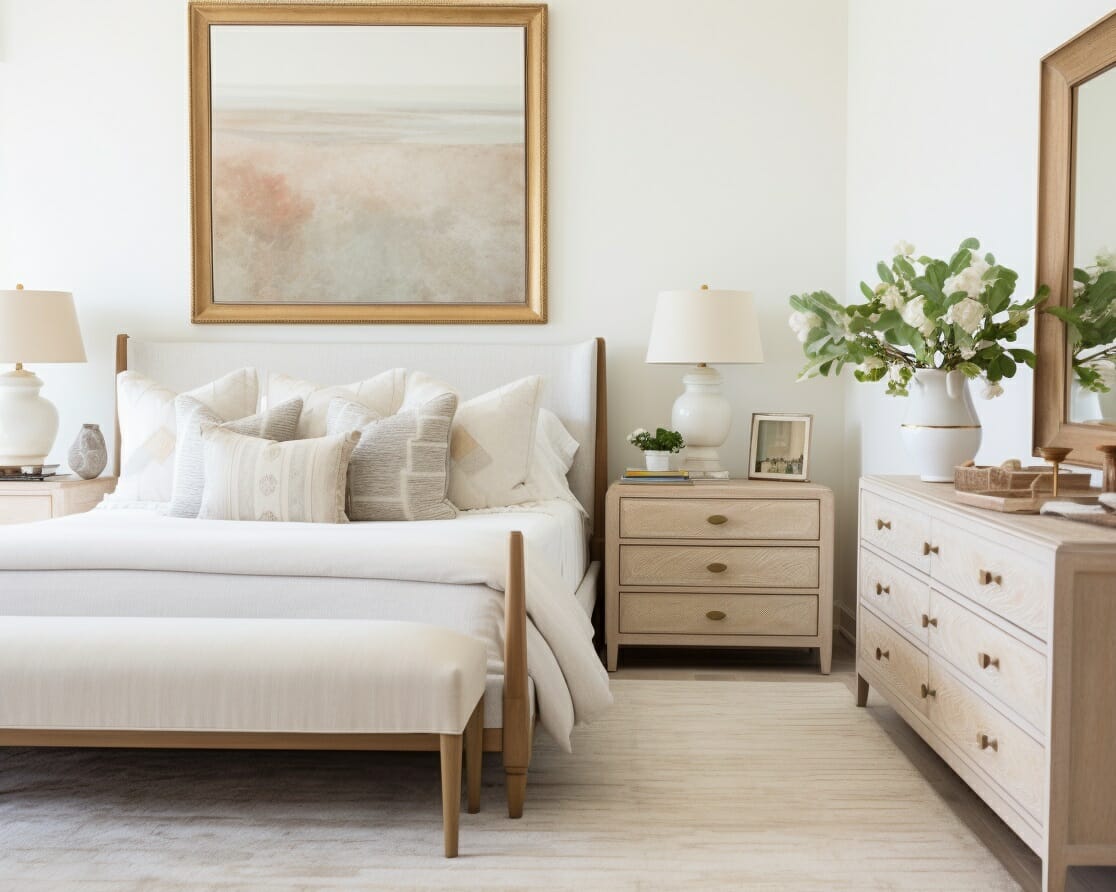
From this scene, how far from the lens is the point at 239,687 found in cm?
209

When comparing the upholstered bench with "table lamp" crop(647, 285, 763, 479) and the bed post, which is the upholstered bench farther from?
"table lamp" crop(647, 285, 763, 479)

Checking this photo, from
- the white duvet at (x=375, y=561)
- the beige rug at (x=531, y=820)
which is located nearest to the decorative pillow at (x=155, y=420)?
the white duvet at (x=375, y=561)

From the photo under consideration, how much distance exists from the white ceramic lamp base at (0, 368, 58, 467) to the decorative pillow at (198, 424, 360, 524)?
1369 mm

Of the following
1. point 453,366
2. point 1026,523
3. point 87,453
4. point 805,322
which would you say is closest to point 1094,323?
point 1026,523

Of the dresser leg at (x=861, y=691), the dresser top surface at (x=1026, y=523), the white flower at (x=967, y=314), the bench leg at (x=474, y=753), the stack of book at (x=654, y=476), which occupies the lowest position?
the dresser leg at (x=861, y=691)

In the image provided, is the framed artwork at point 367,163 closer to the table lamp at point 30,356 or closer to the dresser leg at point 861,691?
the table lamp at point 30,356

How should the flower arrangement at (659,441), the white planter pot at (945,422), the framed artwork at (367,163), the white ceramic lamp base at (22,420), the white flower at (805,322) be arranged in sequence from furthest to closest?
the framed artwork at (367,163) → the white ceramic lamp base at (22,420) → the flower arrangement at (659,441) → the white flower at (805,322) → the white planter pot at (945,422)

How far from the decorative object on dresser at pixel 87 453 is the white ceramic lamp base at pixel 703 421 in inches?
84.6

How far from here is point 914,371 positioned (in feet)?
9.18

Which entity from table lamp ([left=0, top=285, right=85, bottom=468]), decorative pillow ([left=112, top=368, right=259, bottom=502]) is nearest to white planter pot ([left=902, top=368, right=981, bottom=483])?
decorative pillow ([left=112, top=368, right=259, bottom=502])

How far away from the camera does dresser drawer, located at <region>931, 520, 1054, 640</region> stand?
186cm

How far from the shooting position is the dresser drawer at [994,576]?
6.11ft

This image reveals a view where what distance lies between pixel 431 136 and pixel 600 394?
3.97 ft

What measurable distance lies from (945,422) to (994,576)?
74cm
